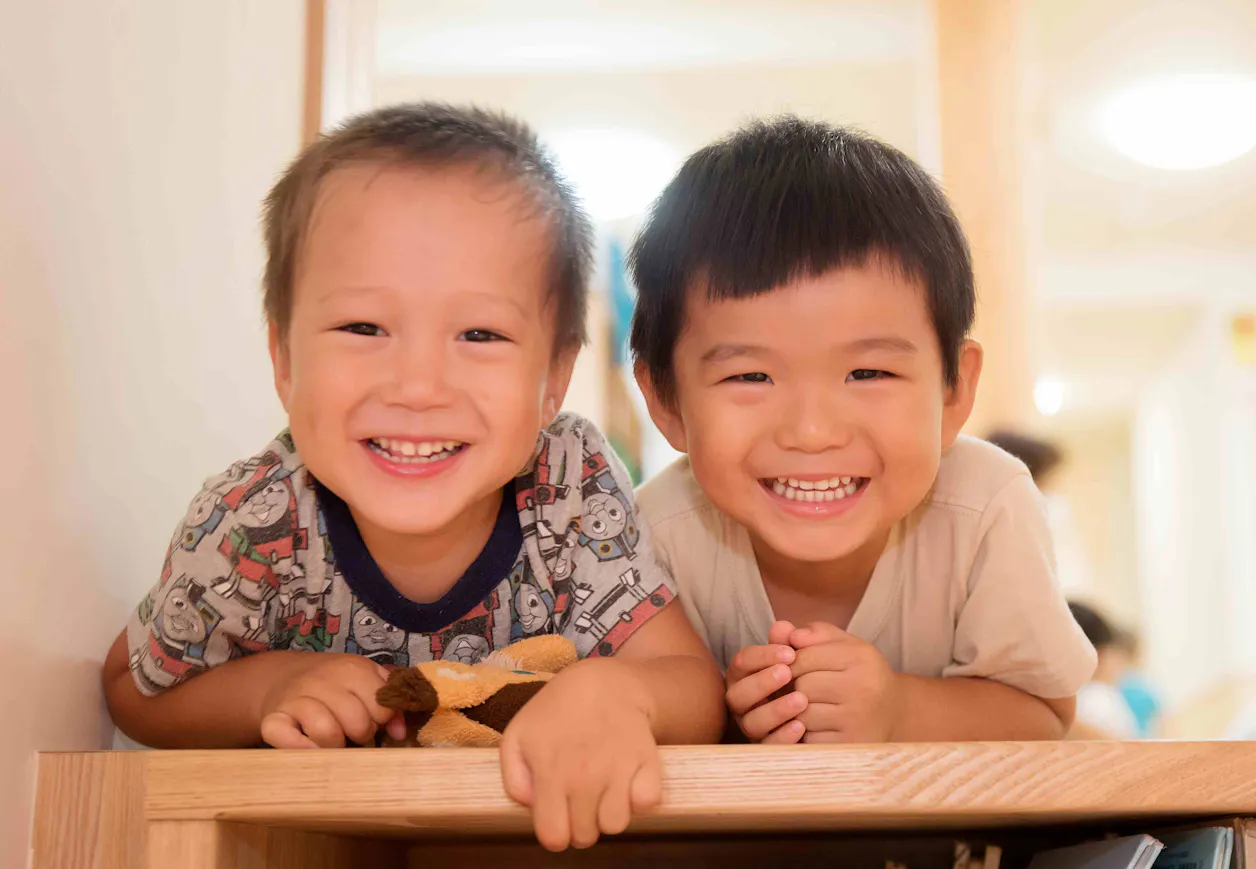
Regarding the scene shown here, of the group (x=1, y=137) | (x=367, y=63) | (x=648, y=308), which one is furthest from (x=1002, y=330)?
(x=1, y=137)

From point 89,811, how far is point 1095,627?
140cm

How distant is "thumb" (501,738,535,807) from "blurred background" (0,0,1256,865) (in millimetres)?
252

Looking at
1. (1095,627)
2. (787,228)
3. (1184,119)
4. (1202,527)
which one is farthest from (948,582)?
(1202,527)

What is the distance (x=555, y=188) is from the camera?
782 mm

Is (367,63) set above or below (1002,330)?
above

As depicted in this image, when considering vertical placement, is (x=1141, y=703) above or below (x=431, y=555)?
below

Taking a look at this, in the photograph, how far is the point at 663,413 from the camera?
87 cm

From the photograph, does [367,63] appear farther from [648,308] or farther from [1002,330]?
[1002,330]

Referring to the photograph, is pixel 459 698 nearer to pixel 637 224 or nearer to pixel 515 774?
→ pixel 515 774

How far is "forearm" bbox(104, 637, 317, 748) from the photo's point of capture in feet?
2.35

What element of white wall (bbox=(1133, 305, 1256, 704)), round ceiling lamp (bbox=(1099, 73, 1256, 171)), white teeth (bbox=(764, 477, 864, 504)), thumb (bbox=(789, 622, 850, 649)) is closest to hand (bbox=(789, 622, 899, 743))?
thumb (bbox=(789, 622, 850, 649))

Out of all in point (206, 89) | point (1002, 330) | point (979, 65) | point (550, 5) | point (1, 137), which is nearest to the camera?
point (1, 137)

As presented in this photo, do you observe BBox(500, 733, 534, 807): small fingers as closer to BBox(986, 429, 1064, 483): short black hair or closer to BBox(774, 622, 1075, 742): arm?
BBox(774, 622, 1075, 742): arm

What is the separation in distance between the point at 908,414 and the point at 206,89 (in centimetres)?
58
